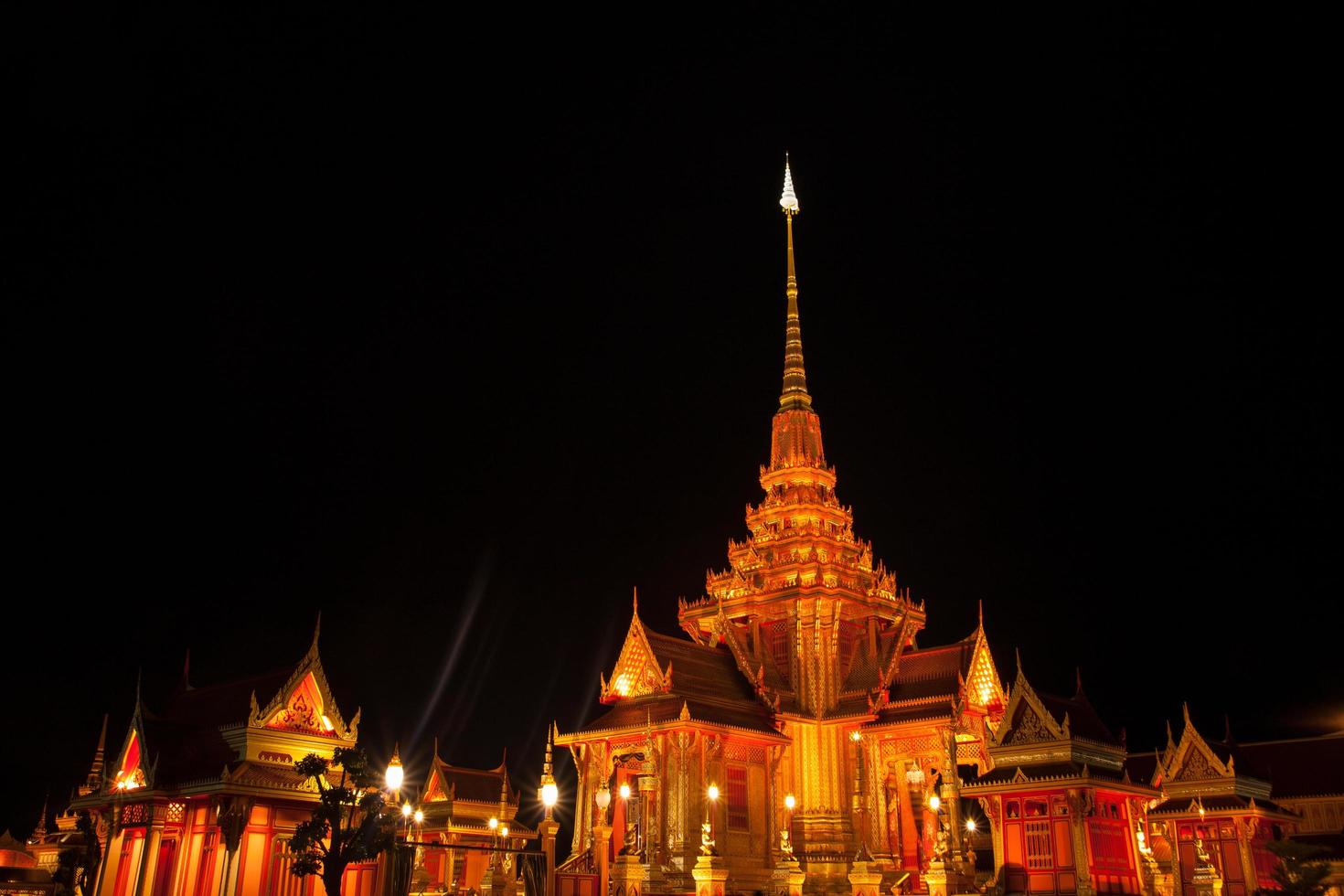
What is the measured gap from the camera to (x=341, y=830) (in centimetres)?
2217

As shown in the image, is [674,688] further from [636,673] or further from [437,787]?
[437,787]

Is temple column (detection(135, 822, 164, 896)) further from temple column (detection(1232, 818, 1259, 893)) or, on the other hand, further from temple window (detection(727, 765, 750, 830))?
temple column (detection(1232, 818, 1259, 893))

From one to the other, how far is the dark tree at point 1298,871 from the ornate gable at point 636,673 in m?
17.1

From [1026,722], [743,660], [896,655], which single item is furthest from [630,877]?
[896,655]

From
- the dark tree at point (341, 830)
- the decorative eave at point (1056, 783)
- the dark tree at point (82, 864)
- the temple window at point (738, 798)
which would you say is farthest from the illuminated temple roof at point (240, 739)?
the decorative eave at point (1056, 783)

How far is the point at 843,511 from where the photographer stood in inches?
1766

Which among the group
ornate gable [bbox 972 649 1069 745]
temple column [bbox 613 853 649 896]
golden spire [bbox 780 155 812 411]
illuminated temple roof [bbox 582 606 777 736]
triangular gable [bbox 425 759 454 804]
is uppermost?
golden spire [bbox 780 155 812 411]

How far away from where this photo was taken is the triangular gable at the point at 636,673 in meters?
36.9

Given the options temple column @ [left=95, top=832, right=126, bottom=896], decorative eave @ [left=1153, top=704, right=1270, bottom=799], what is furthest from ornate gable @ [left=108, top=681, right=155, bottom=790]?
decorative eave @ [left=1153, top=704, right=1270, bottom=799]

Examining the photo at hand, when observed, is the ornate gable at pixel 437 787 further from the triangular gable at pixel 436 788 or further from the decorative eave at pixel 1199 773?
the decorative eave at pixel 1199 773

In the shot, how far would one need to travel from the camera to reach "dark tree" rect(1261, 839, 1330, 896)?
25.6 metres

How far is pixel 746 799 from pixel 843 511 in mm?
12703

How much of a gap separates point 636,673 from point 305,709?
1215cm

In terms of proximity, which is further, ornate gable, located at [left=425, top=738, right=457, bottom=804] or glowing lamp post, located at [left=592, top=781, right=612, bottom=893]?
ornate gable, located at [left=425, top=738, right=457, bottom=804]
